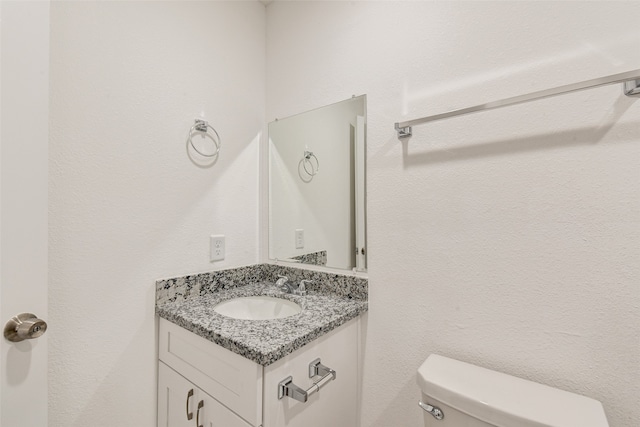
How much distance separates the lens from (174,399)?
1.01 m

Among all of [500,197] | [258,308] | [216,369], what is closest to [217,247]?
[258,308]

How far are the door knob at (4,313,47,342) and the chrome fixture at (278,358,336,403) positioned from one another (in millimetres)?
636

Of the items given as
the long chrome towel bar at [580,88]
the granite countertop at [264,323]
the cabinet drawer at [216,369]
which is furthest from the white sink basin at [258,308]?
the long chrome towel bar at [580,88]

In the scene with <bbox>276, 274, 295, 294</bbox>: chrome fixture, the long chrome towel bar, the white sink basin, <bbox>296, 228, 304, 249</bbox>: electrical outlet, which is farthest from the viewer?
<bbox>296, 228, 304, 249</bbox>: electrical outlet

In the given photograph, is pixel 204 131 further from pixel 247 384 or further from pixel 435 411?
pixel 435 411

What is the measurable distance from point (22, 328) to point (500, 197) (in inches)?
53.4

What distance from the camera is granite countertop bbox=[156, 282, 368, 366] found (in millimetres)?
765

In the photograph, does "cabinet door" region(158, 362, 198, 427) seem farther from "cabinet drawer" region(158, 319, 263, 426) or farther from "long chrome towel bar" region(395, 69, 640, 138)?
"long chrome towel bar" region(395, 69, 640, 138)

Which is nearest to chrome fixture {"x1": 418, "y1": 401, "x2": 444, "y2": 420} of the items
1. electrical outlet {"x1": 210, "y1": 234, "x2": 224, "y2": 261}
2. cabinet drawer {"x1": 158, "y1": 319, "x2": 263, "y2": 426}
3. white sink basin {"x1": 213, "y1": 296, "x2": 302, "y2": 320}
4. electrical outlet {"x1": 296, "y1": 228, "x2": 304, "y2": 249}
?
cabinet drawer {"x1": 158, "y1": 319, "x2": 263, "y2": 426}

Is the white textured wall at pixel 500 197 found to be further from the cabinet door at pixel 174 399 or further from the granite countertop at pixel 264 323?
the cabinet door at pixel 174 399

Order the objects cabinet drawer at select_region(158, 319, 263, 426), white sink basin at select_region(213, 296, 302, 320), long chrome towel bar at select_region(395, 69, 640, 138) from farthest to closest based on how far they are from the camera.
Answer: white sink basin at select_region(213, 296, 302, 320) → cabinet drawer at select_region(158, 319, 263, 426) → long chrome towel bar at select_region(395, 69, 640, 138)

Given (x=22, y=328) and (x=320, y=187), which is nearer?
(x=22, y=328)

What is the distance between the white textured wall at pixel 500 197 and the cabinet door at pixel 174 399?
0.65m

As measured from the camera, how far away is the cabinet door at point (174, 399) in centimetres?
93
